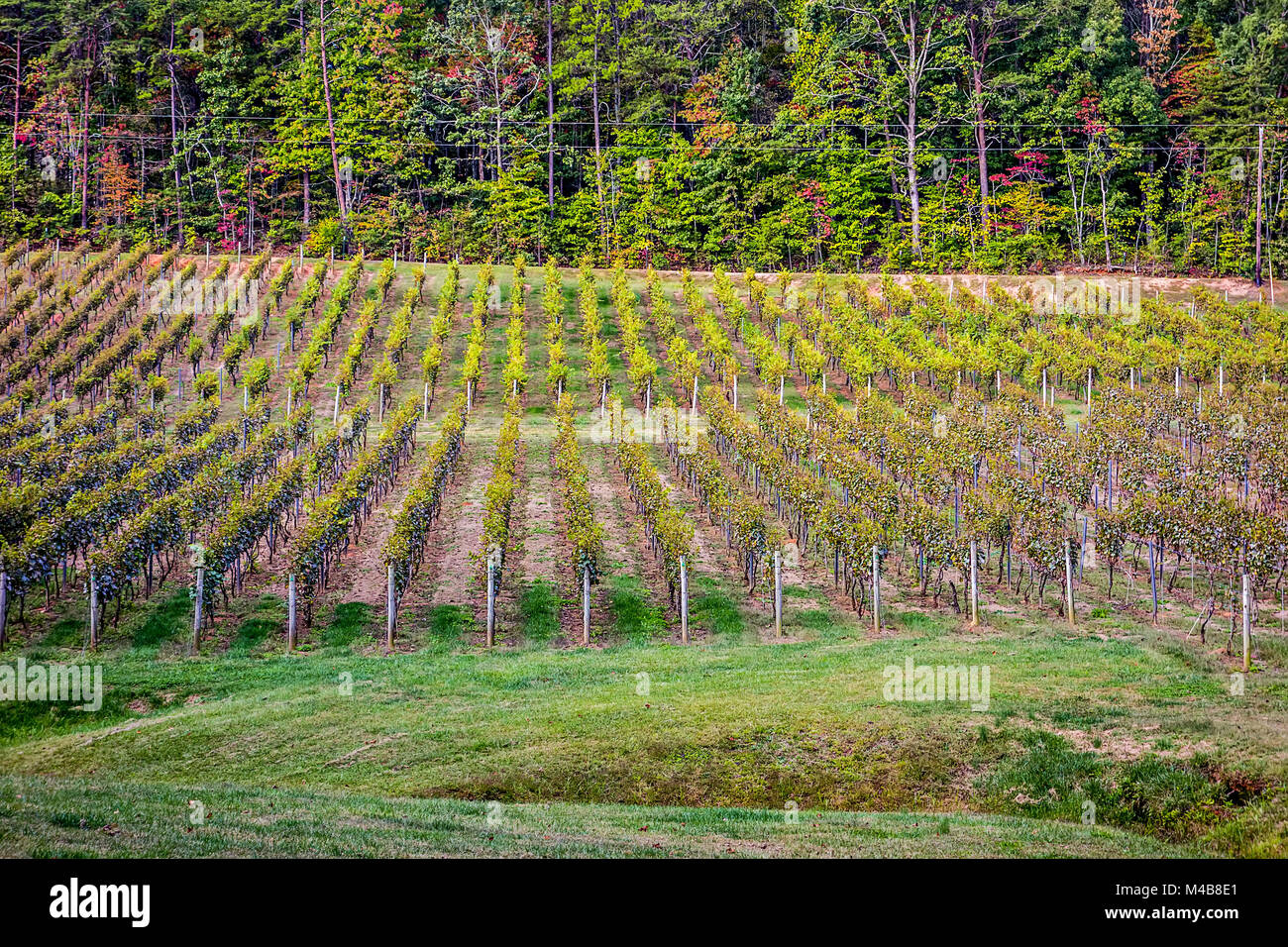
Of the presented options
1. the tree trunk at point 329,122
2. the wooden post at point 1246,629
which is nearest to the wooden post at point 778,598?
the wooden post at point 1246,629

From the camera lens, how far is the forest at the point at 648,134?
63.8 m

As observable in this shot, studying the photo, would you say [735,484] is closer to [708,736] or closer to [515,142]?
[708,736]

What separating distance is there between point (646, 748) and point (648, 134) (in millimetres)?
56571

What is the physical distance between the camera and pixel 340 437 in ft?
121

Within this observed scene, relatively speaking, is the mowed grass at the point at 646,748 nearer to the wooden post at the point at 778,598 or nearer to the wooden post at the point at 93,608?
the wooden post at the point at 93,608

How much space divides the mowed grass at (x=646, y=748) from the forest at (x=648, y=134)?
139 feet

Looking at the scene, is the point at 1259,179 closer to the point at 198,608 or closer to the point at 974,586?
the point at 974,586

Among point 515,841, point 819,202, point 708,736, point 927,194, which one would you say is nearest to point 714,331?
point 819,202

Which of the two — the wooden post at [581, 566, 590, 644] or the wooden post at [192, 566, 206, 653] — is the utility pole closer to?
the wooden post at [581, 566, 590, 644]

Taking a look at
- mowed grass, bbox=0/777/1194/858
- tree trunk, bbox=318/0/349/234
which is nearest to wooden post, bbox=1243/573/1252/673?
mowed grass, bbox=0/777/1194/858

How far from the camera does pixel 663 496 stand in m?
29.7

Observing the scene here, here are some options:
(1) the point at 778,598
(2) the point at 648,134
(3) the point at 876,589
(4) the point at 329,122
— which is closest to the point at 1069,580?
(3) the point at 876,589

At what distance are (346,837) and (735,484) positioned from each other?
74.2 feet

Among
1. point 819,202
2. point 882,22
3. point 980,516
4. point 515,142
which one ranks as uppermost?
point 882,22
